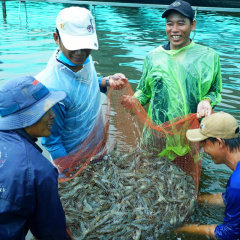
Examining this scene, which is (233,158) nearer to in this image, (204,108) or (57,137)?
(204,108)

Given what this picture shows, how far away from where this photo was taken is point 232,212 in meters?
2.97

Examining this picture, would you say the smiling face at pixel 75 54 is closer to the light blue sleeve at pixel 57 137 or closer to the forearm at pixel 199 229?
the light blue sleeve at pixel 57 137

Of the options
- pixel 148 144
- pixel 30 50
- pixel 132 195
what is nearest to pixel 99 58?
pixel 30 50

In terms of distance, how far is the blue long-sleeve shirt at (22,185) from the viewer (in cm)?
204

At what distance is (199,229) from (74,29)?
2.77m

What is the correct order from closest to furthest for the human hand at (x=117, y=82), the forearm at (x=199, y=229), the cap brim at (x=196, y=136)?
1. the cap brim at (x=196, y=136)
2. the forearm at (x=199, y=229)
3. the human hand at (x=117, y=82)

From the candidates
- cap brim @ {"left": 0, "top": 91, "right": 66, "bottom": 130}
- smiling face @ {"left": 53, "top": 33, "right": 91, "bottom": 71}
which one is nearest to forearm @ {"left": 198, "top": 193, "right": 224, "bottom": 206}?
smiling face @ {"left": 53, "top": 33, "right": 91, "bottom": 71}

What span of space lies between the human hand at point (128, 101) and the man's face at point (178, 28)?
2.96ft

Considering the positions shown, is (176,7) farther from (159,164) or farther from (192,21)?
(159,164)

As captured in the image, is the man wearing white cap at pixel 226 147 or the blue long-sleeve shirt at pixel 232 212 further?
the man wearing white cap at pixel 226 147

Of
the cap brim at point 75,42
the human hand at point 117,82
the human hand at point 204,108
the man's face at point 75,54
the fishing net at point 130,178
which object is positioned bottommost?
the fishing net at point 130,178

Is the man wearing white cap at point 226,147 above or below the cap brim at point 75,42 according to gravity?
below

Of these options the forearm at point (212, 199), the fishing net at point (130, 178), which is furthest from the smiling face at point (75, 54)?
the forearm at point (212, 199)

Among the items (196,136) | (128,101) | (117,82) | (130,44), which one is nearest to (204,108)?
(196,136)
